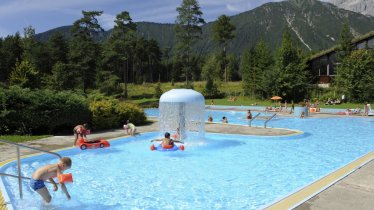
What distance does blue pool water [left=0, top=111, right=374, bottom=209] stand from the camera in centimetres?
955

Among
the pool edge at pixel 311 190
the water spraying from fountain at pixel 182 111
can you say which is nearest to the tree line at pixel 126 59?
the water spraying from fountain at pixel 182 111

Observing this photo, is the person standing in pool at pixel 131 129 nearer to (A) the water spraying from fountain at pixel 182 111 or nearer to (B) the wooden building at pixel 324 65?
(A) the water spraying from fountain at pixel 182 111

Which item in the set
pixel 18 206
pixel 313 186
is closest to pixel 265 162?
pixel 313 186

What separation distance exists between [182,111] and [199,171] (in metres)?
5.12

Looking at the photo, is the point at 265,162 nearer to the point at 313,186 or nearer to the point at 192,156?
the point at 192,156

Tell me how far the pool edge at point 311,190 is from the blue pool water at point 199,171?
102cm

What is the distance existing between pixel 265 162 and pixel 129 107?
480 inches

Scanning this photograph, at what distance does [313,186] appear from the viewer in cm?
914

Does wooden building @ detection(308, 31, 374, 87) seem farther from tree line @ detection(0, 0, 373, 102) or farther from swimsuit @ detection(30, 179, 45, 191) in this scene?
swimsuit @ detection(30, 179, 45, 191)

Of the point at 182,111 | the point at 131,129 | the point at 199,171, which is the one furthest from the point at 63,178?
the point at 131,129

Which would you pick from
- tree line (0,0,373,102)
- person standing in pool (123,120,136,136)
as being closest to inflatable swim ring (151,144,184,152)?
person standing in pool (123,120,136,136)

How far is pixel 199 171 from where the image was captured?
1297 cm

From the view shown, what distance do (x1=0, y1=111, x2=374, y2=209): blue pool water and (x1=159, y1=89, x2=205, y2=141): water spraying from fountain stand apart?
3.47 ft

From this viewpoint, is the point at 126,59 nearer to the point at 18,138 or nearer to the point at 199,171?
the point at 18,138
